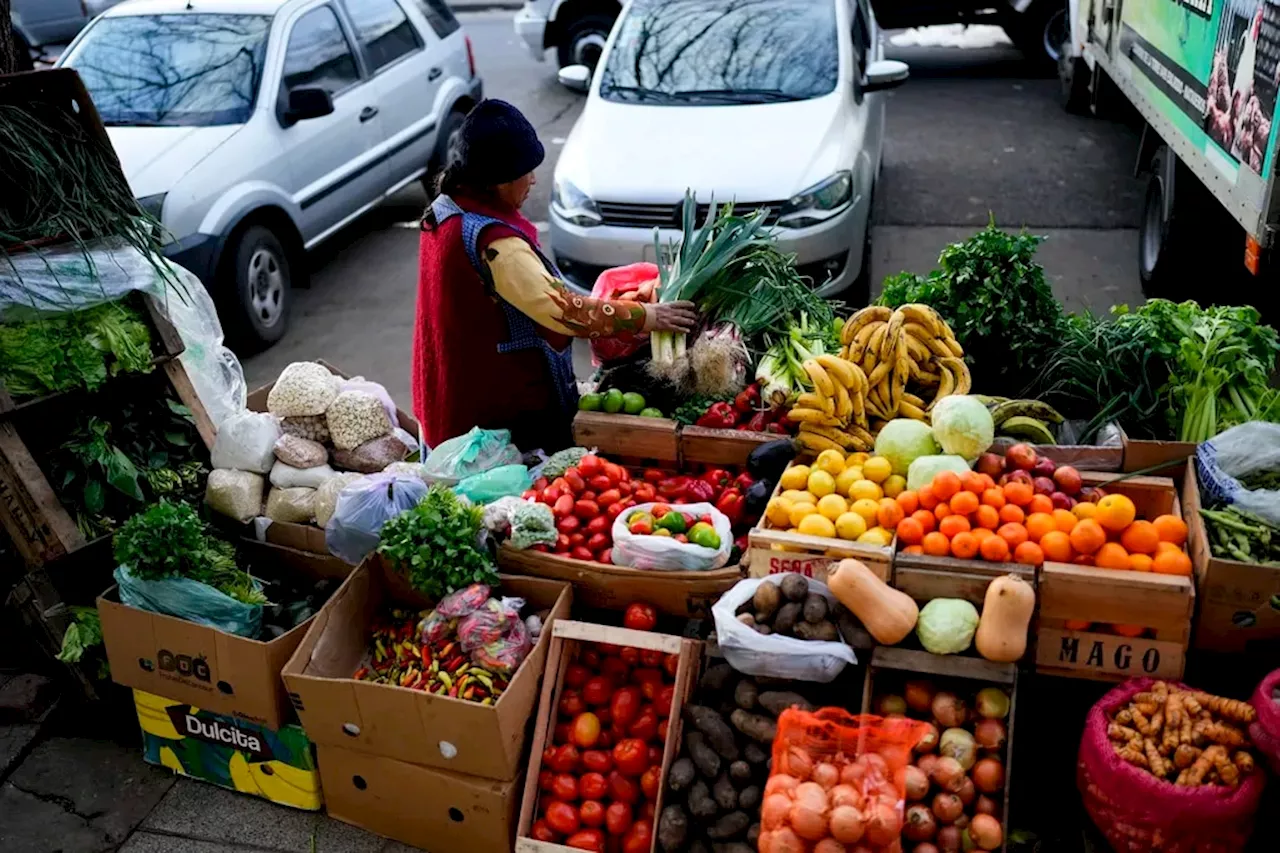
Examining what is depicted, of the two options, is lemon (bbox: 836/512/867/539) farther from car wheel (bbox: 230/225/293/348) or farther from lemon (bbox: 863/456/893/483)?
car wheel (bbox: 230/225/293/348)

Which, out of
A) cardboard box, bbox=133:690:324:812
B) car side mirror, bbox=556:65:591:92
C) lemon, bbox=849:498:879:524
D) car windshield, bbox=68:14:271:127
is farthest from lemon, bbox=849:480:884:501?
car windshield, bbox=68:14:271:127

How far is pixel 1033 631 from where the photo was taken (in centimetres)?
308

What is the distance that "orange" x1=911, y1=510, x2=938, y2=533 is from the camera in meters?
3.17

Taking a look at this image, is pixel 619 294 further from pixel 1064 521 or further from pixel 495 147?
pixel 1064 521

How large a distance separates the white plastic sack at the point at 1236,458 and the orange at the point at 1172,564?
1.09 ft

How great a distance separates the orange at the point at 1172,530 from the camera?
3.08 metres

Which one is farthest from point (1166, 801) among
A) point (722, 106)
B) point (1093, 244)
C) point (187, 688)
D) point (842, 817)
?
point (1093, 244)

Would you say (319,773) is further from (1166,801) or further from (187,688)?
(1166,801)

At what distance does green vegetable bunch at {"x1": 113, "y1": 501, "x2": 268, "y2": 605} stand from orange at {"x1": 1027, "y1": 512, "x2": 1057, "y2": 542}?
2.64 m

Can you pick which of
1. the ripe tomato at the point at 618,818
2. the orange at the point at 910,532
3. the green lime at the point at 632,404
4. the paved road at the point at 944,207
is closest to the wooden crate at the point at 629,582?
the orange at the point at 910,532

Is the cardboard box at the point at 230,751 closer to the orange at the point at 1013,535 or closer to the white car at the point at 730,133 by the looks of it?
the orange at the point at 1013,535

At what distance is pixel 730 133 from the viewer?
263 inches

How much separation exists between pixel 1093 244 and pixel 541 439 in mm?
5511

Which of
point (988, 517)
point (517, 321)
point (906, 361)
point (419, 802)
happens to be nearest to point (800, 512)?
point (988, 517)
